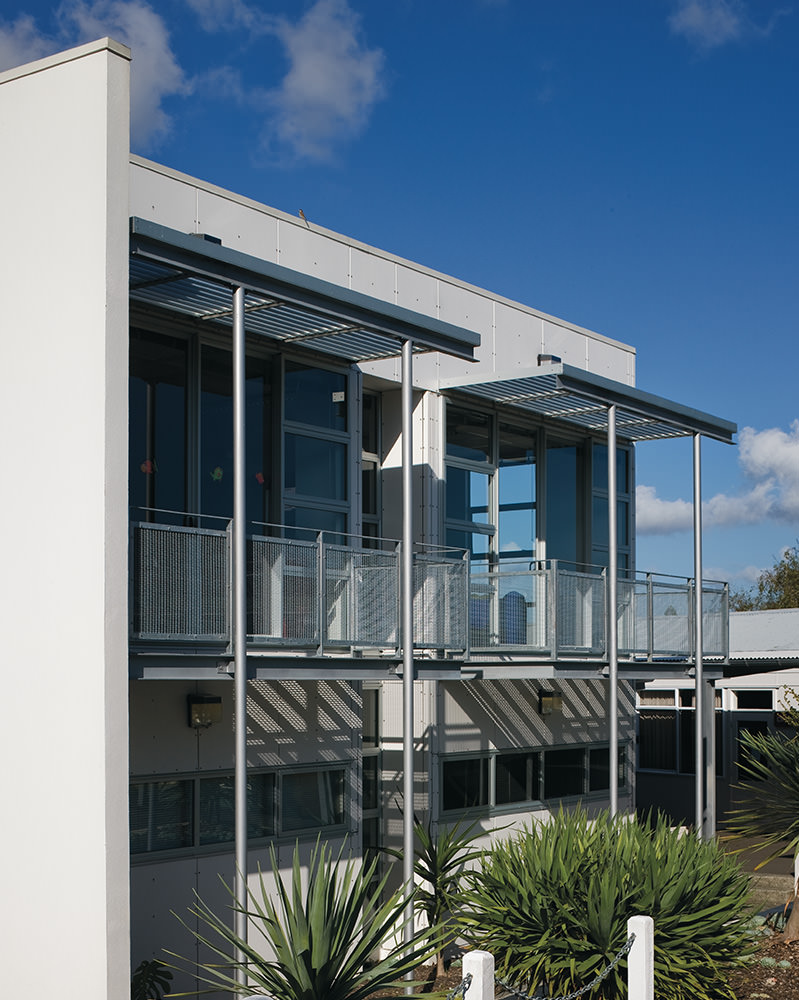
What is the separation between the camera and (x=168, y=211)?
41.0ft

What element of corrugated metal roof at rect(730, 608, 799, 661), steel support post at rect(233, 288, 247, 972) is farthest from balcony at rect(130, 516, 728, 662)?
corrugated metal roof at rect(730, 608, 799, 661)

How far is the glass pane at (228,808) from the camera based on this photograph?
12.3 metres

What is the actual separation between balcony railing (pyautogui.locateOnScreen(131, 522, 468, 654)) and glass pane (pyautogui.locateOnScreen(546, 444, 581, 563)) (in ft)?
16.5

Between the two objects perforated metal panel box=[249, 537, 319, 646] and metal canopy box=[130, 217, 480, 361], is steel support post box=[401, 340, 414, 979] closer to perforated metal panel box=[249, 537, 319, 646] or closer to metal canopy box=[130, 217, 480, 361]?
metal canopy box=[130, 217, 480, 361]

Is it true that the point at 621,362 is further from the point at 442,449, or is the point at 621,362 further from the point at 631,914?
the point at 631,914

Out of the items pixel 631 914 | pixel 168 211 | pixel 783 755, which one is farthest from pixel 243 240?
pixel 783 755

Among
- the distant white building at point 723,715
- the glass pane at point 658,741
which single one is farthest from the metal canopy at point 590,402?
the glass pane at point 658,741

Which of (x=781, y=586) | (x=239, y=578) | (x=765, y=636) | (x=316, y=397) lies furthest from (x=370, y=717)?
(x=781, y=586)

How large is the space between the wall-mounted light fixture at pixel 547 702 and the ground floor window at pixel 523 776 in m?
0.56

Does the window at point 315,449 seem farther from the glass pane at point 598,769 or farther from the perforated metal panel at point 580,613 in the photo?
the glass pane at point 598,769

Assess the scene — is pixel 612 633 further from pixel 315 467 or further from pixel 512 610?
pixel 315 467

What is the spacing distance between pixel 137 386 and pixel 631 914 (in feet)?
21.6

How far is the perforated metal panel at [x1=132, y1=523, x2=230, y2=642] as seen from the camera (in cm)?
1016

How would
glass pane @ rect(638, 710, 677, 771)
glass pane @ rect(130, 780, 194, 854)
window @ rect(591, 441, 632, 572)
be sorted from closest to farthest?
glass pane @ rect(130, 780, 194, 854) < window @ rect(591, 441, 632, 572) < glass pane @ rect(638, 710, 677, 771)
